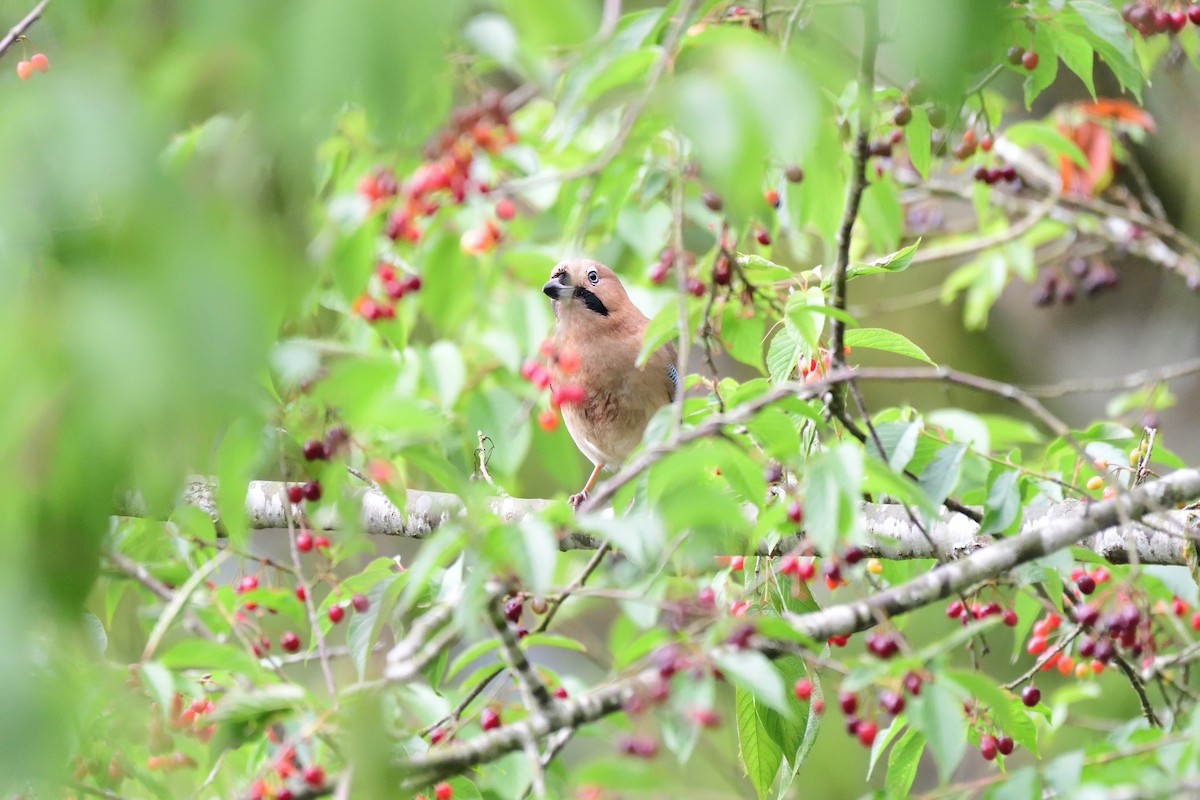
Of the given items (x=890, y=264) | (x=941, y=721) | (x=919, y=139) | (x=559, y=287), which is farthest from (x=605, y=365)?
(x=941, y=721)

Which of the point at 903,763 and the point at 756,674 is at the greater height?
the point at 756,674

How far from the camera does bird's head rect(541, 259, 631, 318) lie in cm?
485

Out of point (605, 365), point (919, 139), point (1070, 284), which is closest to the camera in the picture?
point (919, 139)

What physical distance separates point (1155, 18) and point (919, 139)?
0.74 meters

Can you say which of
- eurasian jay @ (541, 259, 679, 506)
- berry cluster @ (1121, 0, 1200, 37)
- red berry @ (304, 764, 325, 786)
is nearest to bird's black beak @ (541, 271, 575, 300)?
eurasian jay @ (541, 259, 679, 506)

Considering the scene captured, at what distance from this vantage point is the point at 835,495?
5.73ft

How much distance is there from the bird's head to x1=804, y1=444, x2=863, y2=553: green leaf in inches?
121

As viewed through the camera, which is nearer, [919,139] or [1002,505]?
[1002,505]

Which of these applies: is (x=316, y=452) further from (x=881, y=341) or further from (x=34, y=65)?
(x=34, y=65)

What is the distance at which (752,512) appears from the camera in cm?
322

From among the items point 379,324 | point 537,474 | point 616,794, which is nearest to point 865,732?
point 616,794

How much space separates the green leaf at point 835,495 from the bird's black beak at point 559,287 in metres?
3.15

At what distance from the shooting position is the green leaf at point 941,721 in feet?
5.33

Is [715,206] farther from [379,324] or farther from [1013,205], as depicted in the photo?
[1013,205]
